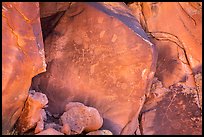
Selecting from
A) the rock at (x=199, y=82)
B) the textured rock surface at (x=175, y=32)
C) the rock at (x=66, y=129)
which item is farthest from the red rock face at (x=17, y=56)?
the rock at (x=199, y=82)

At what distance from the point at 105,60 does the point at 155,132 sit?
143 cm

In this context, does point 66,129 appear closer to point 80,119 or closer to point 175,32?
point 80,119

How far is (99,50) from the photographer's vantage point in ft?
15.3

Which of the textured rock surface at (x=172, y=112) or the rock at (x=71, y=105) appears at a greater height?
the rock at (x=71, y=105)

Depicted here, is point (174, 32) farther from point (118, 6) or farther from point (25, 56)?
point (25, 56)

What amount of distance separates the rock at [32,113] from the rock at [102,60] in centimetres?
79

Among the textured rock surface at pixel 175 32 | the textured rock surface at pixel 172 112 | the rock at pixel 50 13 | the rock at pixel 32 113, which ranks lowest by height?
the textured rock surface at pixel 172 112

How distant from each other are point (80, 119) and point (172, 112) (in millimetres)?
1974

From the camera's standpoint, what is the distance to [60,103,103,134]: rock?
Result: 12.7 feet

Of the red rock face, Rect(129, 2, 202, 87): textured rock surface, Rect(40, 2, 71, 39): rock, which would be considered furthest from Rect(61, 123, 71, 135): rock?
Rect(129, 2, 202, 87): textured rock surface

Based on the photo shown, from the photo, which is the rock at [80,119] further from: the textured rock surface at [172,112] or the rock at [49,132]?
the textured rock surface at [172,112]

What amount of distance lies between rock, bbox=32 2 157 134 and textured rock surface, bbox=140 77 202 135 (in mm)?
662

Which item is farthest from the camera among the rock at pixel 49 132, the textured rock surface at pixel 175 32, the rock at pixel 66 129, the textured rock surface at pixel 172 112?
the textured rock surface at pixel 175 32

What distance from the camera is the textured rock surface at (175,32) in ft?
18.7
